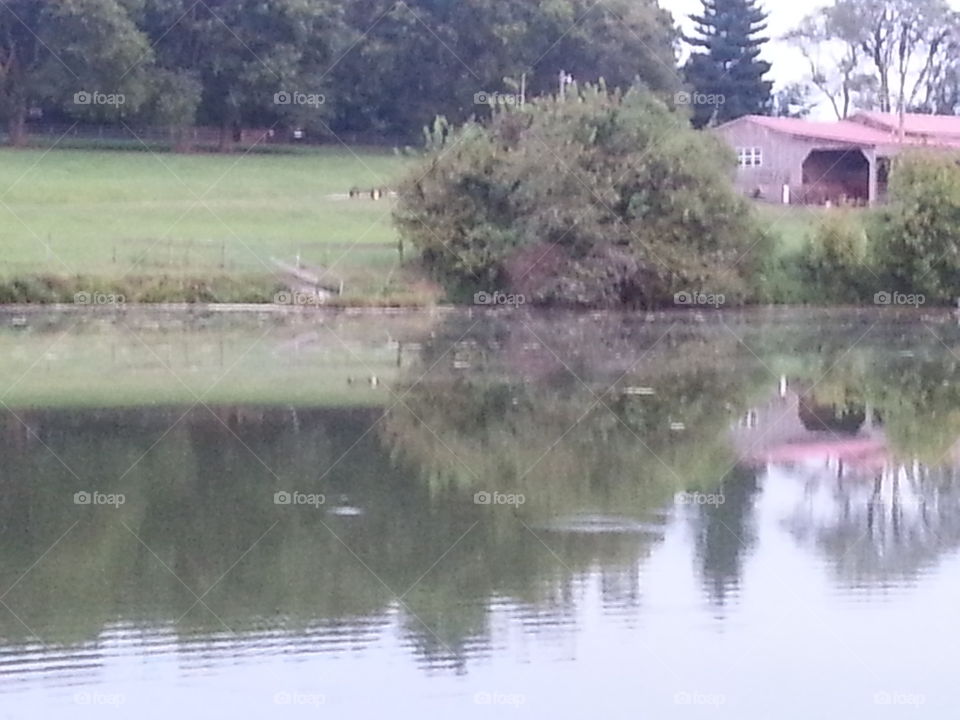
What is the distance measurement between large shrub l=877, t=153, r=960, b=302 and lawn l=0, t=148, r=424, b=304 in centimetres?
1189

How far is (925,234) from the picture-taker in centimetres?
3888

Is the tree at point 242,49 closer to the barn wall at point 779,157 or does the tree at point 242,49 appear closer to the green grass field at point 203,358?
the barn wall at point 779,157

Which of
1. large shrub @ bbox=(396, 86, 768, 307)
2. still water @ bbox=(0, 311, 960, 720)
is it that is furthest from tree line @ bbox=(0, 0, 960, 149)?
still water @ bbox=(0, 311, 960, 720)

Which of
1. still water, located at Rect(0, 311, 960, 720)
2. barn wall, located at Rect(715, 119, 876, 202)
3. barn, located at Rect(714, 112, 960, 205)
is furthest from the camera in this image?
barn wall, located at Rect(715, 119, 876, 202)

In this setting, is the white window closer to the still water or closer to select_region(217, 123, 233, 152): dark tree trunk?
select_region(217, 123, 233, 152): dark tree trunk

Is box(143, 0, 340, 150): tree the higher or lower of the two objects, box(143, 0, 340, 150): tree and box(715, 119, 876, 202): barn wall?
the higher

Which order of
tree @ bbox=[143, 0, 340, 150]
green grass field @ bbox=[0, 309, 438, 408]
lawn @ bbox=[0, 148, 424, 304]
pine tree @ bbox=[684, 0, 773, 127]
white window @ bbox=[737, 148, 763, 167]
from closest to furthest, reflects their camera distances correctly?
green grass field @ bbox=[0, 309, 438, 408] < lawn @ bbox=[0, 148, 424, 304] < white window @ bbox=[737, 148, 763, 167] < tree @ bbox=[143, 0, 340, 150] < pine tree @ bbox=[684, 0, 773, 127]

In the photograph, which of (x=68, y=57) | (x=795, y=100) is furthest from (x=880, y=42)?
(x=68, y=57)

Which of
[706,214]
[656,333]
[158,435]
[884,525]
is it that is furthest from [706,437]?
[706,214]

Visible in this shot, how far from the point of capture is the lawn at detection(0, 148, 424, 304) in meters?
37.7

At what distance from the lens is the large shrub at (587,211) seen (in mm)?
36688

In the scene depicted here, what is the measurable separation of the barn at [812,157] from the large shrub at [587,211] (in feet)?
46.9

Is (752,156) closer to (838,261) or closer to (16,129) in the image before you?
(838,261)

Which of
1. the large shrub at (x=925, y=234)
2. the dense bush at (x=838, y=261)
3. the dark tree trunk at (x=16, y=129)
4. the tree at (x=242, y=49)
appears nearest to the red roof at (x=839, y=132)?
the large shrub at (x=925, y=234)
